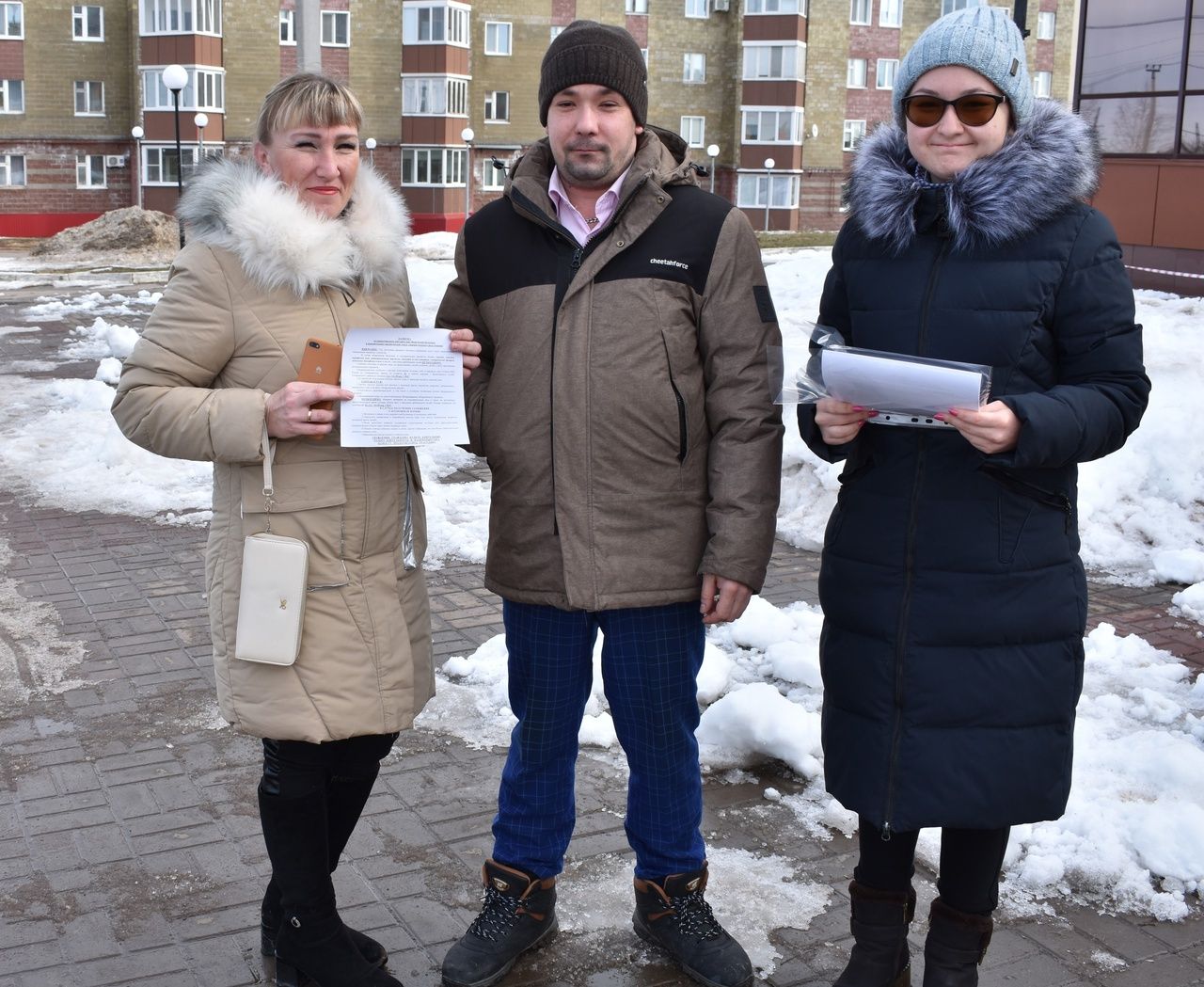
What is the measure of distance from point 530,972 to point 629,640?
35.9 inches

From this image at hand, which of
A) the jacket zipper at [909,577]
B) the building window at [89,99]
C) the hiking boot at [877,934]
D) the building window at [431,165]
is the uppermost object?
the building window at [89,99]

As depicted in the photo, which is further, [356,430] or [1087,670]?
[1087,670]

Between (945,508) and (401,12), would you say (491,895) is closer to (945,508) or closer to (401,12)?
(945,508)

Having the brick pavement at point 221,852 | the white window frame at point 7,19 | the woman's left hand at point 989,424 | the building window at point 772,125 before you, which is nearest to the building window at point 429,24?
the building window at point 772,125

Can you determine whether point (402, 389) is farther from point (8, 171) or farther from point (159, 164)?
point (8, 171)

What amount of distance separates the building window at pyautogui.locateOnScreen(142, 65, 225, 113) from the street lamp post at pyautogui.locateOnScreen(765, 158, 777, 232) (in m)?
22.8

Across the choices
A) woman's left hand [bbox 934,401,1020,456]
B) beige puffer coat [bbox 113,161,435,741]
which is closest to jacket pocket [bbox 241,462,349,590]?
beige puffer coat [bbox 113,161,435,741]

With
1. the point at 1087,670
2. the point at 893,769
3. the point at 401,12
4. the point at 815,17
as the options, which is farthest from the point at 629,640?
the point at 815,17

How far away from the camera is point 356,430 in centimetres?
322

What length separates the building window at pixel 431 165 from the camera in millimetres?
55312

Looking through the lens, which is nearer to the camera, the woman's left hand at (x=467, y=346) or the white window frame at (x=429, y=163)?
the woman's left hand at (x=467, y=346)

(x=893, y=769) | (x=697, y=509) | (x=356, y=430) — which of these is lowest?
(x=893, y=769)

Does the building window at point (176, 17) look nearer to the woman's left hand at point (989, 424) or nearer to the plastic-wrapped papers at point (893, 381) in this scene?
the plastic-wrapped papers at point (893, 381)

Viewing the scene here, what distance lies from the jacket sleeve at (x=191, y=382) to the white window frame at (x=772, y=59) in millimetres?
59798
